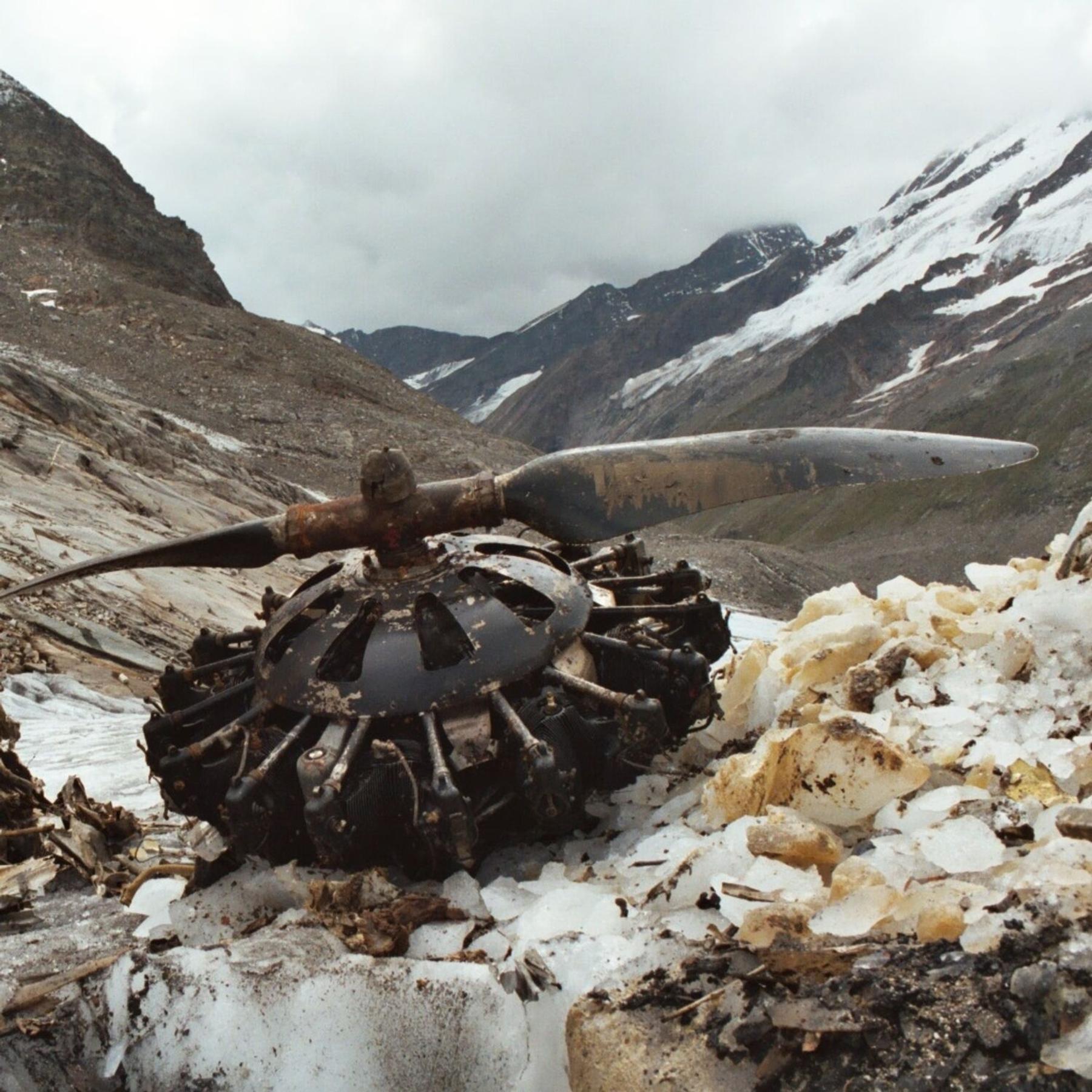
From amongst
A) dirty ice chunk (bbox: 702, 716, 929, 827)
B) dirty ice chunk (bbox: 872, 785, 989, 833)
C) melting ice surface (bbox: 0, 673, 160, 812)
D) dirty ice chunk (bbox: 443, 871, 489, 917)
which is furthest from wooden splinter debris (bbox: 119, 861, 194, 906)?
dirty ice chunk (bbox: 872, 785, 989, 833)

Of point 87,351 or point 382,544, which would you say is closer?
point 382,544

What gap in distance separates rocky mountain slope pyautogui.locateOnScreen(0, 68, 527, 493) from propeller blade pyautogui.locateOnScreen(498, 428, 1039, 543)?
3426 centimetres

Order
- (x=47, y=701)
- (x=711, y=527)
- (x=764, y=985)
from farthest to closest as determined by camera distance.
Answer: (x=711, y=527) < (x=47, y=701) < (x=764, y=985)

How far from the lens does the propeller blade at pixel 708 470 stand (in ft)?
13.7

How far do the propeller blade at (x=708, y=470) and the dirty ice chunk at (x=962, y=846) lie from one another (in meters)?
1.48

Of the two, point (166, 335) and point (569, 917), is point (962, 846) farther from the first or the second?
point (166, 335)

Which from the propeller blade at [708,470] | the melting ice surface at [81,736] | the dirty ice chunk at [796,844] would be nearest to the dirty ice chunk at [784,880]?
the dirty ice chunk at [796,844]

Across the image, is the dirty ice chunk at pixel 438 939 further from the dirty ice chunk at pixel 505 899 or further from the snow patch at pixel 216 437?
the snow patch at pixel 216 437

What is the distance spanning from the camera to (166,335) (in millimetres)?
53125

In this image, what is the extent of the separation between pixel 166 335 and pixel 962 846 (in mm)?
56830

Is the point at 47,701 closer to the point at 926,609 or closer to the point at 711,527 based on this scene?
the point at 926,609

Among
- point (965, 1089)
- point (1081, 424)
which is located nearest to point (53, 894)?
point (965, 1089)

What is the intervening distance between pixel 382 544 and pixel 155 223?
77.2 meters

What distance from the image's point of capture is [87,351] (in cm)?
4962
